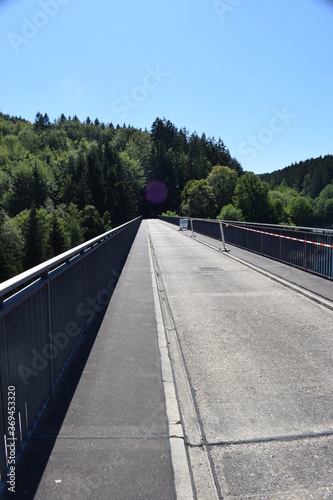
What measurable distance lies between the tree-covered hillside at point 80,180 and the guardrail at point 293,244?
49.2m

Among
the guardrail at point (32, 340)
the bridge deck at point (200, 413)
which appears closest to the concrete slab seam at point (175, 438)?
the bridge deck at point (200, 413)

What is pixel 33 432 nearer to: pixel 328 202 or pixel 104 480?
pixel 104 480

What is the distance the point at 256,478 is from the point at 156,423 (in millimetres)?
1077

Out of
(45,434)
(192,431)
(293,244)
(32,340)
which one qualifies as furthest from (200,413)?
(293,244)

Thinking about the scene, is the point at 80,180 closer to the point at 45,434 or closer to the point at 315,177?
the point at 45,434

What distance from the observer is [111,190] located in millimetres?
102625

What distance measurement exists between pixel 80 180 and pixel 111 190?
8.70 m

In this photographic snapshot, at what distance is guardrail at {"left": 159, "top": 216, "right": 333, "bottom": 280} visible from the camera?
11626 millimetres

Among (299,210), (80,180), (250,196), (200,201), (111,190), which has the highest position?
(80,180)

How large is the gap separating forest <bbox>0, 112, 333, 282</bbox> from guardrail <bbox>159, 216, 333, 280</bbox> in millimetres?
49355

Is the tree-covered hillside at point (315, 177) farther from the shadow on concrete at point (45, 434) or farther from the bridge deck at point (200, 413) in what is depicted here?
the shadow on concrete at point (45, 434)

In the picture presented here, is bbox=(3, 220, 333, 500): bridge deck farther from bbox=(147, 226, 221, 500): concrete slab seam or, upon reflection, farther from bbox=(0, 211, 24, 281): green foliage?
bbox=(0, 211, 24, 281): green foliage

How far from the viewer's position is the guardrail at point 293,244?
11.6 meters

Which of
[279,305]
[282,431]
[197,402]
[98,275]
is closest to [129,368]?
[197,402]
